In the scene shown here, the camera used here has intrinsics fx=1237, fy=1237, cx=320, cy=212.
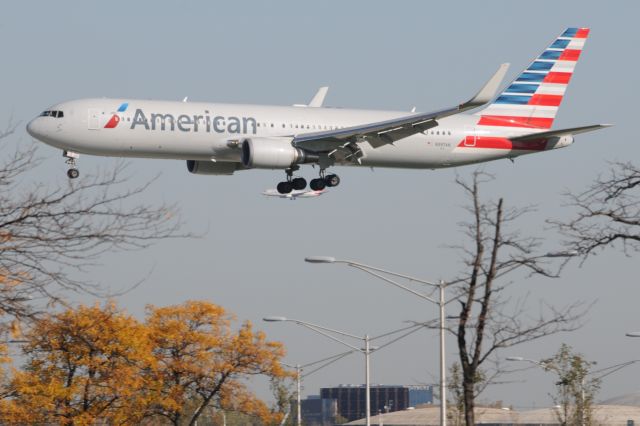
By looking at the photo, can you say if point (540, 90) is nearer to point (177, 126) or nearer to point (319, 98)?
point (319, 98)

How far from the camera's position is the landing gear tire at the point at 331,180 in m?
53.8

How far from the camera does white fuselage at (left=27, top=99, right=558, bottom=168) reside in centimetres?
4897

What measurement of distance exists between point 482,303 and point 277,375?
39.0 meters

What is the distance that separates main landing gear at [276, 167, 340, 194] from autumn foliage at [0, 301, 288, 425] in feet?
25.2

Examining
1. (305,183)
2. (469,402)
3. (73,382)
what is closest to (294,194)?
(305,183)

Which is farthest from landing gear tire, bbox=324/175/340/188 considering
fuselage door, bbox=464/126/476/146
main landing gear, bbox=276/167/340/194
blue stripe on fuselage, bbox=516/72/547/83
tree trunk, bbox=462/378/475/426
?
tree trunk, bbox=462/378/475/426

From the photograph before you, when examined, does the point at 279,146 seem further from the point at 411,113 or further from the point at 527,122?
the point at 527,122

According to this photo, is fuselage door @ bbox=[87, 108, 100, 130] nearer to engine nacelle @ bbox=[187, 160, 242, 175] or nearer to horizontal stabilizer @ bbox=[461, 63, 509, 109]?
engine nacelle @ bbox=[187, 160, 242, 175]

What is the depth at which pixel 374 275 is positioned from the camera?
30594 mm

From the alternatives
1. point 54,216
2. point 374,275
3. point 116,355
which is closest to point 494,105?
point 116,355

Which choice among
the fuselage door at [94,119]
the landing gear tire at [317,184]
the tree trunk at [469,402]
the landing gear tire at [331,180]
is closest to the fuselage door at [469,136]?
the landing gear tire at [331,180]

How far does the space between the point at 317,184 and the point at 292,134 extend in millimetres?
2501

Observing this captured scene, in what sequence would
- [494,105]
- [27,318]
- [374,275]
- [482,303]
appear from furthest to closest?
[494,105] → [374,275] → [482,303] → [27,318]

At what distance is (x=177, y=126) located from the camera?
4941 cm
